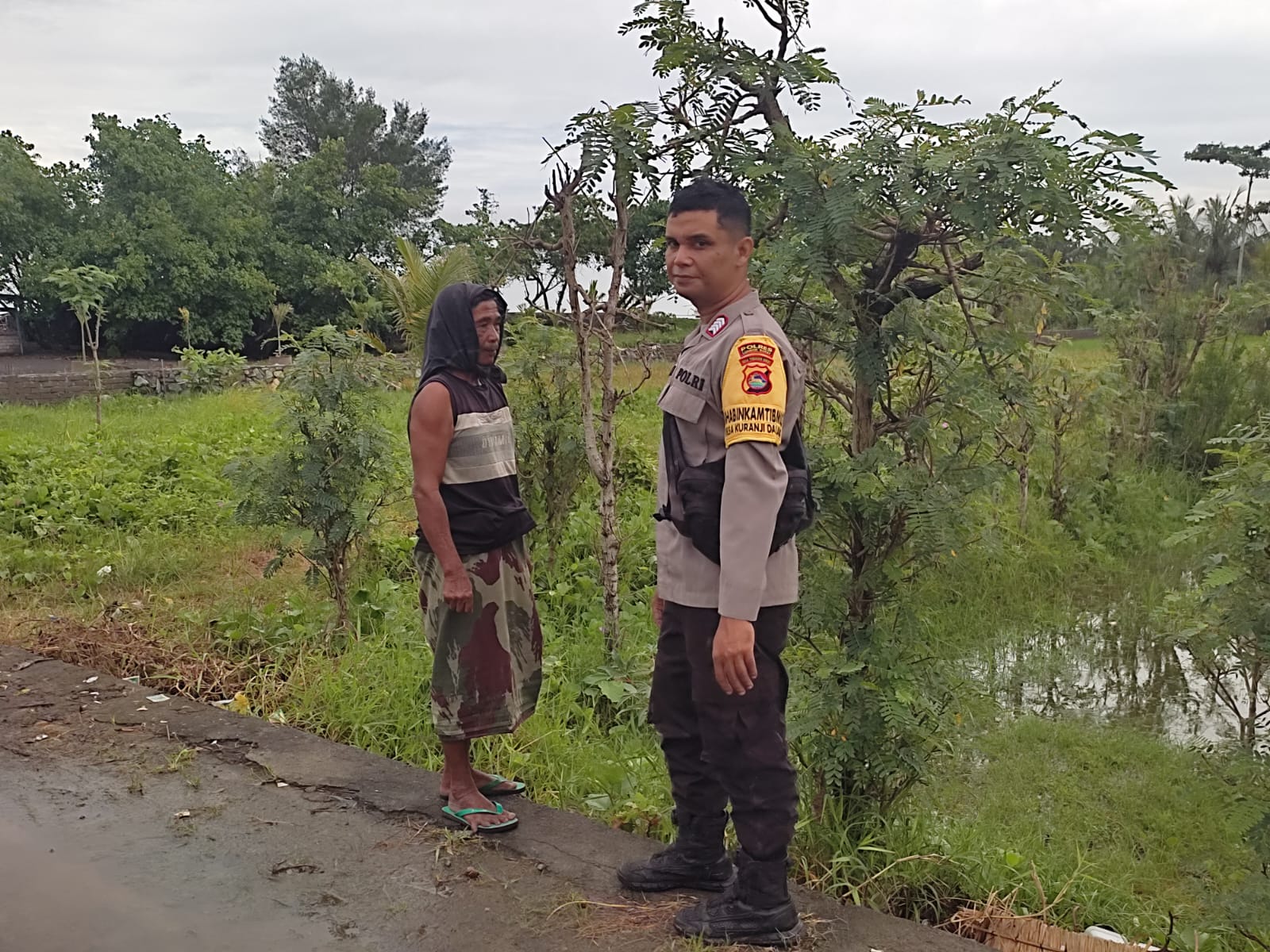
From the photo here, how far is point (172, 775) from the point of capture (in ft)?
11.3

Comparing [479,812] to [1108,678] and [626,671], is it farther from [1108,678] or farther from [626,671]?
[1108,678]

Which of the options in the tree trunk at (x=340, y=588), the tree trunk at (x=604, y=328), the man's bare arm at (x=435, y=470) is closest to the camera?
the man's bare arm at (x=435, y=470)

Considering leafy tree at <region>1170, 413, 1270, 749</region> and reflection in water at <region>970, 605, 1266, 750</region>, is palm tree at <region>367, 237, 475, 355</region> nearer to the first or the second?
reflection in water at <region>970, 605, 1266, 750</region>

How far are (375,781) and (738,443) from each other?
6.32 ft

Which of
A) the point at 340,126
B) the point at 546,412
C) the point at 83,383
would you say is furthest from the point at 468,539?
the point at 340,126

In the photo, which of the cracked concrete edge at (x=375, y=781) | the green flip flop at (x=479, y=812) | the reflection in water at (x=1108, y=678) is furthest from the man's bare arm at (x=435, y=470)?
the reflection in water at (x=1108, y=678)

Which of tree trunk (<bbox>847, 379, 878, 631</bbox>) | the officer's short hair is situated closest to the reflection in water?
tree trunk (<bbox>847, 379, 878, 631</bbox>)

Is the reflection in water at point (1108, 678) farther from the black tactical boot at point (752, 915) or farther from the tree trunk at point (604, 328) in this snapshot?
the black tactical boot at point (752, 915)

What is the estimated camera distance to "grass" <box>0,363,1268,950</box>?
9.96 feet

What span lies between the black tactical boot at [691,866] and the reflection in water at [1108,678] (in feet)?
11.1

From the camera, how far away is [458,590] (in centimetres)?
294

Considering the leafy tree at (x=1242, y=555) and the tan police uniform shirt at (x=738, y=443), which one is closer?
the tan police uniform shirt at (x=738, y=443)

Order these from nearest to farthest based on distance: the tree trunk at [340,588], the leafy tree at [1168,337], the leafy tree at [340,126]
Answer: the tree trunk at [340,588] → the leafy tree at [1168,337] → the leafy tree at [340,126]

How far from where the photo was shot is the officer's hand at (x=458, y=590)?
2938mm
